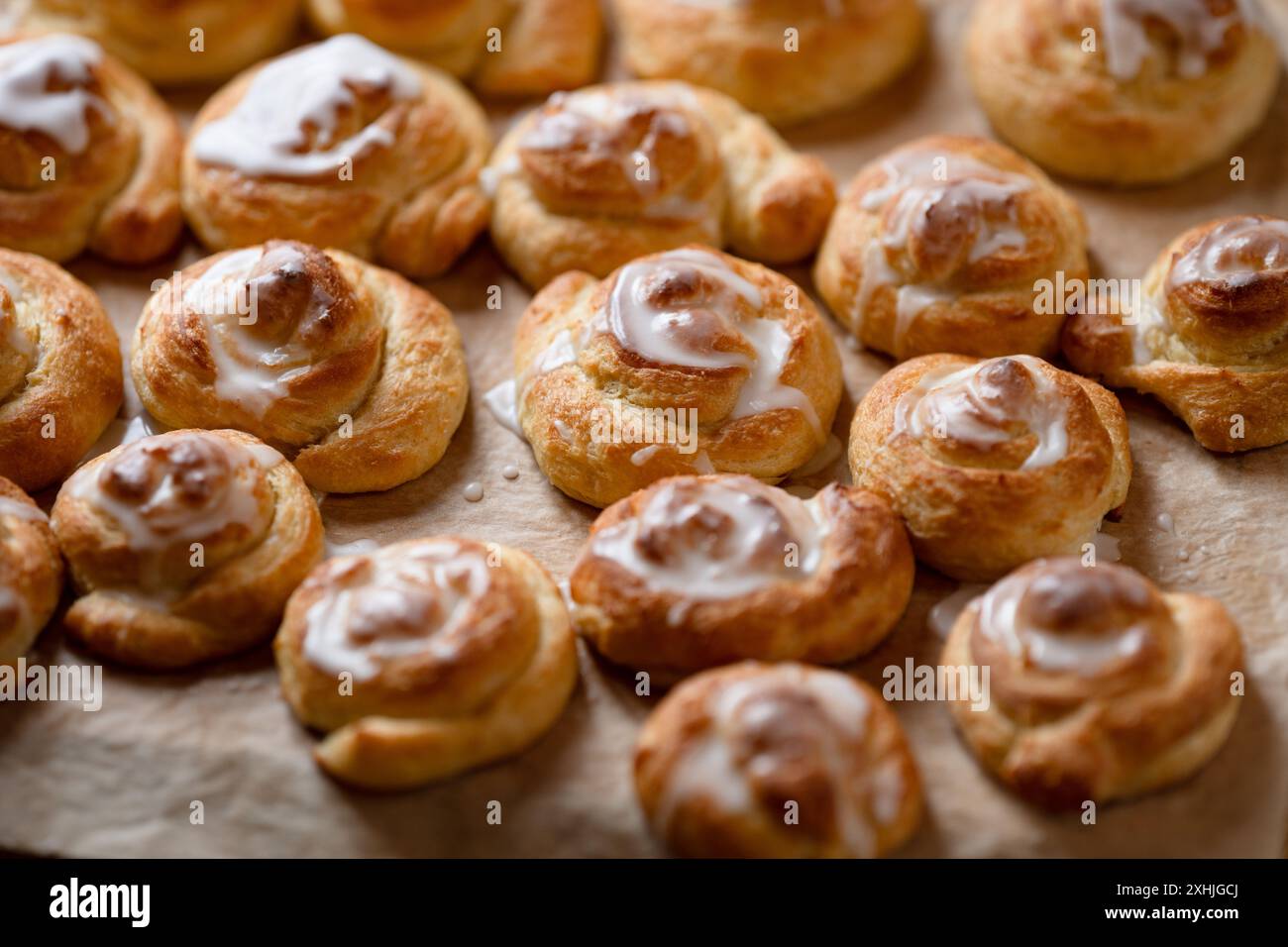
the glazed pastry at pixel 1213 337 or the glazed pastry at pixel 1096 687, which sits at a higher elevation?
the glazed pastry at pixel 1213 337

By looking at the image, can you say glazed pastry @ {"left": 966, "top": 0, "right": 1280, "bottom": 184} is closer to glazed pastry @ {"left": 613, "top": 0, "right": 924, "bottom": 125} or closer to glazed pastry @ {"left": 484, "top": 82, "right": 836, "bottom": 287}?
glazed pastry @ {"left": 613, "top": 0, "right": 924, "bottom": 125}

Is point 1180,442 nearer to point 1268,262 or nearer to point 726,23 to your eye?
point 1268,262

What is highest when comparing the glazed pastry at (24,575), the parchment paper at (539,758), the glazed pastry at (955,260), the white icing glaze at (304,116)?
the white icing glaze at (304,116)

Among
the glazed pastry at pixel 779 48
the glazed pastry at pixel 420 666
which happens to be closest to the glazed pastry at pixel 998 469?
the glazed pastry at pixel 420 666

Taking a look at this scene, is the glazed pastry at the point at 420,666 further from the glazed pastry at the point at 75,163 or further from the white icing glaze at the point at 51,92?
the white icing glaze at the point at 51,92

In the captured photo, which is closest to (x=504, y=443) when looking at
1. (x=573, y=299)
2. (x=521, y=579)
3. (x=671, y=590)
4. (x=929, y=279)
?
(x=573, y=299)

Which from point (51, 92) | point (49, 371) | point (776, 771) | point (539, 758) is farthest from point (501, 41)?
point (776, 771)
